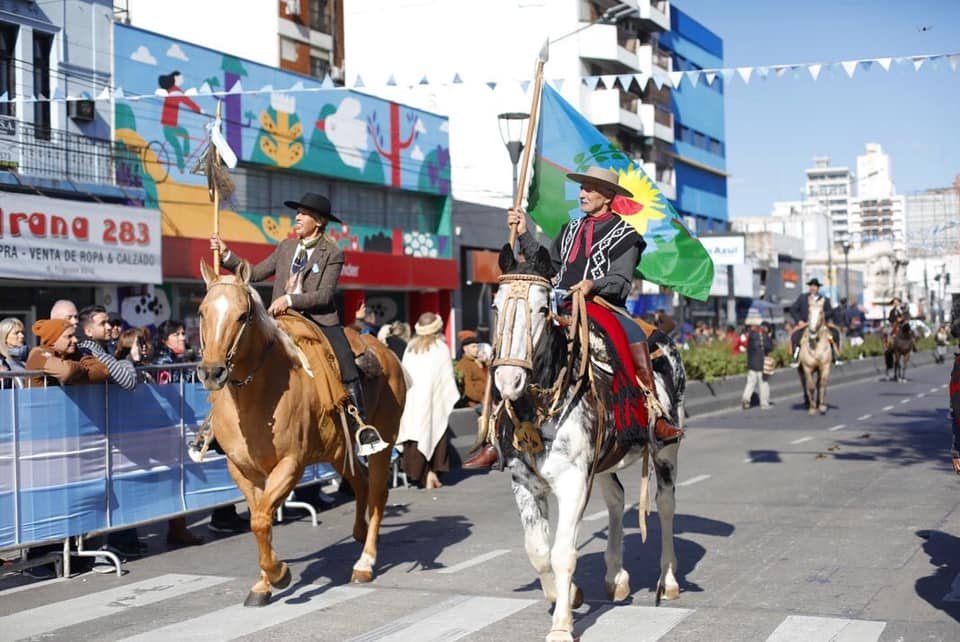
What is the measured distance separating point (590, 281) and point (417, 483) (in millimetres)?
9107

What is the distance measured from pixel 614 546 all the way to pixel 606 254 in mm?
2027

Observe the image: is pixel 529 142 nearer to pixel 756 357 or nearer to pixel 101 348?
pixel 101 348

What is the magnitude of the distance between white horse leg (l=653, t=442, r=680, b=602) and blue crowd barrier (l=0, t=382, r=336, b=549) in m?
4.77

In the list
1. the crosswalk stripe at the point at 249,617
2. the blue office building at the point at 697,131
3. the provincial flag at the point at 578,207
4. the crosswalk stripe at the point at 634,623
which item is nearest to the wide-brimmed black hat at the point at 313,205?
the provincial flag at the point at 578,207

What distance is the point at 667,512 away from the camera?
8.55 m

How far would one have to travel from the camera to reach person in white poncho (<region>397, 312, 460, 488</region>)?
15.5 m

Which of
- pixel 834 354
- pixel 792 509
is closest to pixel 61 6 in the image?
pixel 834 354

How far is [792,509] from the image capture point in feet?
40.3

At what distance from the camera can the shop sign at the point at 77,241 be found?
21562mm

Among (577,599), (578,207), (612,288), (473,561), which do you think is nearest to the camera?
(612,288)

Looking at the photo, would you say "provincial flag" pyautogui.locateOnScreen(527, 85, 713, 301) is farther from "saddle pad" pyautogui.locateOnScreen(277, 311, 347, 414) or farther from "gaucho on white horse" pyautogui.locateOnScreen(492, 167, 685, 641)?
"gaucho on white horse" pyautogui.locateOnScreen(492, 167, 685, 641)

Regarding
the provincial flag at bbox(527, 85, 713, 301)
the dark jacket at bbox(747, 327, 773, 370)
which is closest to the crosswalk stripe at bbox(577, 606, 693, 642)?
the provincial flag at bbox(527, 85, 713, 301)

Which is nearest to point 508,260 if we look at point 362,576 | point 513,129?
point 362,576

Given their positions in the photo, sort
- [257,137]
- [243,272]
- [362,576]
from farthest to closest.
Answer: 1. [257,137]
2. [362,576]
3. [243,272]
